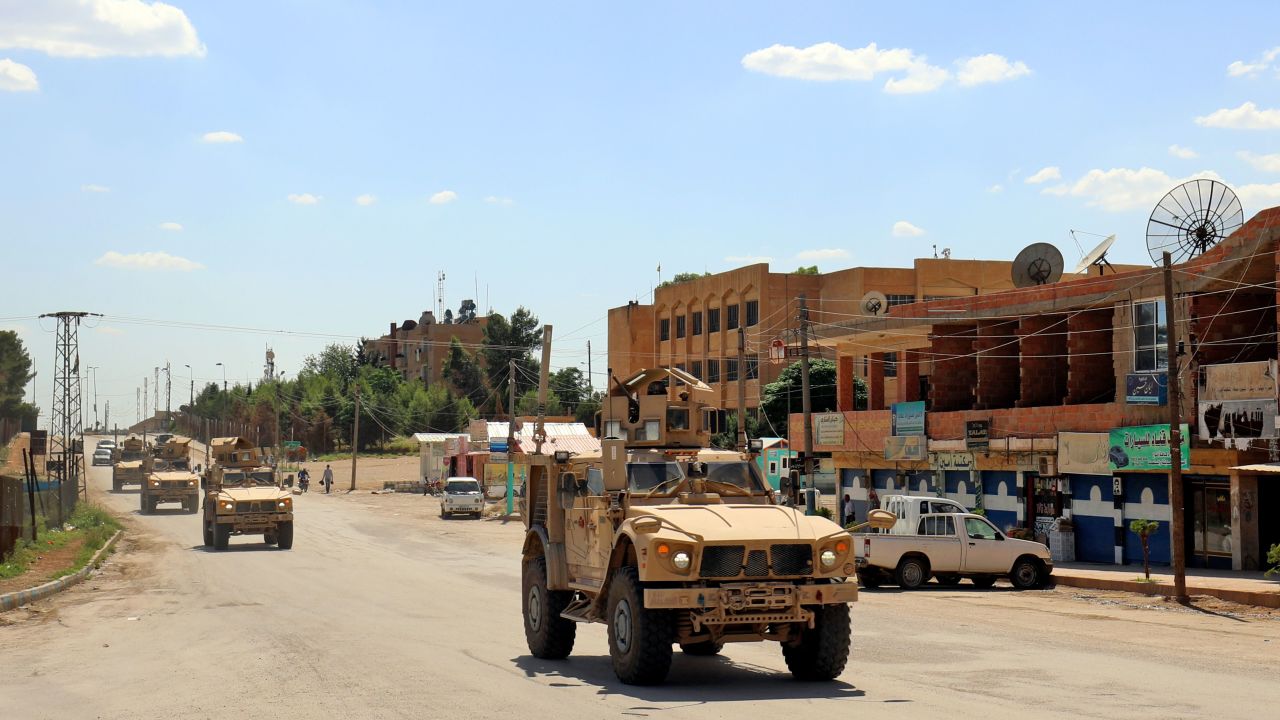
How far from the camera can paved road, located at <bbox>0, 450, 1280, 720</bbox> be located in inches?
428

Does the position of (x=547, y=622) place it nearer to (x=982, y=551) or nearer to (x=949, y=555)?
(x=949, y=555)

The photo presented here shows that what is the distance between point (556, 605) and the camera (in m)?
14.1

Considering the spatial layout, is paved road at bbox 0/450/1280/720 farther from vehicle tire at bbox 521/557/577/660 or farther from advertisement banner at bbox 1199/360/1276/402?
advertisement banner at bbox 1199/360/1276/402

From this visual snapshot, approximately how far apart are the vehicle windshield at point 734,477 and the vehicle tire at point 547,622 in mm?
2279

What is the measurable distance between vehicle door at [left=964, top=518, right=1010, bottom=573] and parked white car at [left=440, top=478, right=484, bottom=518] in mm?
31558

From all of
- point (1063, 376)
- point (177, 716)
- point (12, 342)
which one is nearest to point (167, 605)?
point (177, 716)

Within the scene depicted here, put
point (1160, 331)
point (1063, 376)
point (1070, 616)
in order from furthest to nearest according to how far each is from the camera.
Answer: point (1063, 376) < point (1160, 331) < point (1070, 616)

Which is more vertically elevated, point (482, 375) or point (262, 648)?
point (482, 375)

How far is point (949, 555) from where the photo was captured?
26.3 metres

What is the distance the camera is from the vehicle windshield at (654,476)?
1315 cm

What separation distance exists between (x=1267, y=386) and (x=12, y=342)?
133 metres

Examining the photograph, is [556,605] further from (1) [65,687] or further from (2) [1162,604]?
(2) [1162,604]

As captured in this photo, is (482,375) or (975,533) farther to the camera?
(482,375)

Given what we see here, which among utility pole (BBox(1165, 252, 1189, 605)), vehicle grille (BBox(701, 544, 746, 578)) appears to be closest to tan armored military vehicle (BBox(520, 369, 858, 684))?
vehicle grille (BBox(701, 544, 746, 578))
